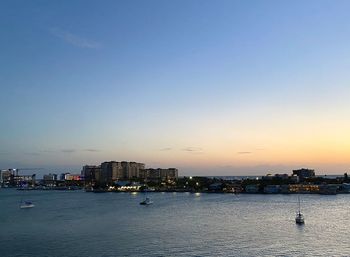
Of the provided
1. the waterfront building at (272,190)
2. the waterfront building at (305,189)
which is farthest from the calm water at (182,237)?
the waterfront building at (272,190)

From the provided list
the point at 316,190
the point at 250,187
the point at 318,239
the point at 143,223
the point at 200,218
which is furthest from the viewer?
the point at 250,187

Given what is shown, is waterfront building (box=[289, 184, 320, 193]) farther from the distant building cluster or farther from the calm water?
the distant building cluster

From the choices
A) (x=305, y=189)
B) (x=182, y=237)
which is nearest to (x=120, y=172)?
(x=305, y=189)

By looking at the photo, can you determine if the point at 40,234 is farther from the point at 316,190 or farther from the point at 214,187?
the point at 214,187

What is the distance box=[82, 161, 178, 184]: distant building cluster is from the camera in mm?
170000

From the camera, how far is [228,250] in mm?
22562

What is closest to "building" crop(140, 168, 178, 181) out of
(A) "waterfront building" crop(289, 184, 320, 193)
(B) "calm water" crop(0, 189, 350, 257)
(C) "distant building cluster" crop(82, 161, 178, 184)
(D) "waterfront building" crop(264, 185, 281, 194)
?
(C) "distant building cluster" crop(82, 161, 178, 184)

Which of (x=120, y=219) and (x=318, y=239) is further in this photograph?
(x=120, y=219)

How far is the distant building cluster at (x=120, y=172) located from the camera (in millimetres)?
170000

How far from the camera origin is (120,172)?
174m

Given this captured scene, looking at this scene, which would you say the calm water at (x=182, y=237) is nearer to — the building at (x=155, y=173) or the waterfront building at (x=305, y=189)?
the waterfront building at (x=305, y=189)

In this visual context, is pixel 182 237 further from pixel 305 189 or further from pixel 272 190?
pixel 272 190

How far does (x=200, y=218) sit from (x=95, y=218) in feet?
35.5

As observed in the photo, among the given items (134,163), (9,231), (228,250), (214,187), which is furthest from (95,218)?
(134,163)
